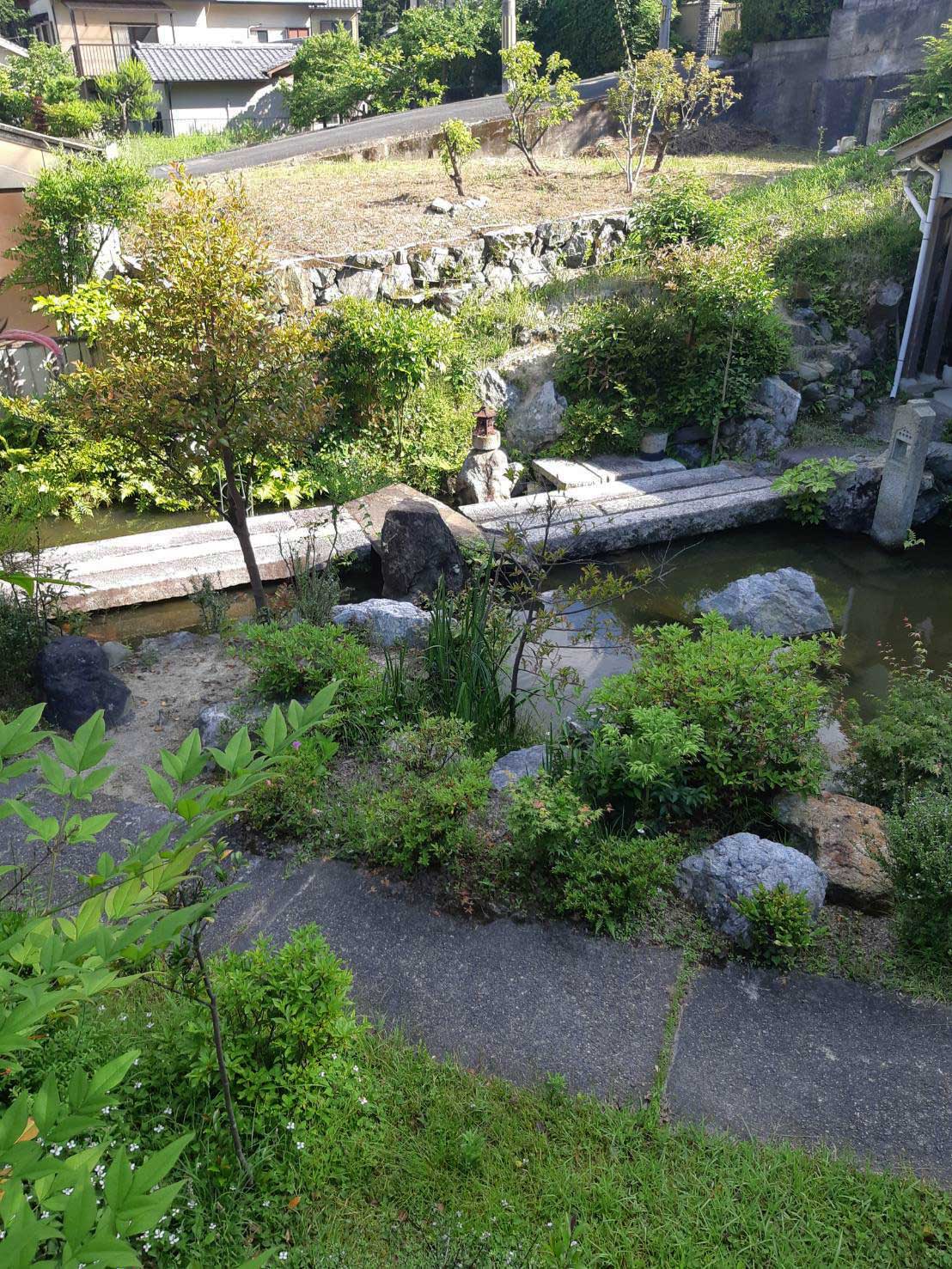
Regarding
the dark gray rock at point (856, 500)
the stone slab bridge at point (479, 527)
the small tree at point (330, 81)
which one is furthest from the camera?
the small tree at point (330, 81)

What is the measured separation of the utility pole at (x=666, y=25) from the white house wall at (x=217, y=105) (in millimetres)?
14906

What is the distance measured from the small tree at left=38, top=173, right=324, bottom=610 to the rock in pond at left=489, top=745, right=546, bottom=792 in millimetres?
2555

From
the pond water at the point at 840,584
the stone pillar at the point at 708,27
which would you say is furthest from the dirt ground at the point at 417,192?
the pond water at the point at 840,584

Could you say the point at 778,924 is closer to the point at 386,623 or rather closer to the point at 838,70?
the point at 386,623

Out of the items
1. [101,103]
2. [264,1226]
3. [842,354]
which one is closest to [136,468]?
[264,1226]

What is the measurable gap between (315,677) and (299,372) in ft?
6.82

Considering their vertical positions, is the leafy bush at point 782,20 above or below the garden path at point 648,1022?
above

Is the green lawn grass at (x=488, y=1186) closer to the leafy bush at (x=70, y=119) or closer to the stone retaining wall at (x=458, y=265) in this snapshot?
the stone retaining wall at (x=458, y=265)

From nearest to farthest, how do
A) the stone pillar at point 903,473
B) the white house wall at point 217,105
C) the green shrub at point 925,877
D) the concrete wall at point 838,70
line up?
the green shrub at point 925,877 < the stone pillar at point 903,473 < the concrete wall at point 838,70 < the white house wall at point 217,105

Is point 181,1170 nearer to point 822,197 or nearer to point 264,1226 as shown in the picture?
point 264,1226

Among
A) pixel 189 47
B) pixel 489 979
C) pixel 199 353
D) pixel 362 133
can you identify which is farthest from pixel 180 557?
pixel 189 47

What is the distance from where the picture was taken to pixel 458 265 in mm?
11766

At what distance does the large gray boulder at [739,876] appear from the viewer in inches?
147

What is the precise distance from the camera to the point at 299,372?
5.86 meters
